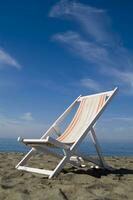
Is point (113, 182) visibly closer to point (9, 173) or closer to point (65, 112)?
point (9, 173)

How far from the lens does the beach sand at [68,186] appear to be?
12.4 feet

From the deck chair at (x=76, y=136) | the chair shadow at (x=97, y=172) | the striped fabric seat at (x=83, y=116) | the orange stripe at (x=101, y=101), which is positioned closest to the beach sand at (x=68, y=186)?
the chair shadow at (x=97, y=172)

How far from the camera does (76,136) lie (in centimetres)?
542

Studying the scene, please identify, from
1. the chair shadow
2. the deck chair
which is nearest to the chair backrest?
the deck chair

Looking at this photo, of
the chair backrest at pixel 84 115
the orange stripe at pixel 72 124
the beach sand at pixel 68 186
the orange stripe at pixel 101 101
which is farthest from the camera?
the orange stripe at pixel 72 124

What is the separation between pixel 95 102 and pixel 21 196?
2.58 metres

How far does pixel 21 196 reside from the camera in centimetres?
373

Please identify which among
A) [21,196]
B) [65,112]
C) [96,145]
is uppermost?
[65,112]

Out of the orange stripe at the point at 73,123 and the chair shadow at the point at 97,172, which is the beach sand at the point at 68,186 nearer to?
the chair shadow at the point at 97,172

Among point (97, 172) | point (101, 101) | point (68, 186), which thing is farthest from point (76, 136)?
point (68, 186)

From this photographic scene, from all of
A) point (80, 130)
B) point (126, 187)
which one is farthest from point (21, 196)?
point (80, 130)

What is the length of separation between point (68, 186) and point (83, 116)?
6.34 feet

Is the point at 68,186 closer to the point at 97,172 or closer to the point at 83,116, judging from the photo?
the point at 97,172

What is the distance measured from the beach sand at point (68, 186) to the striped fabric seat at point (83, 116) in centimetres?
54
